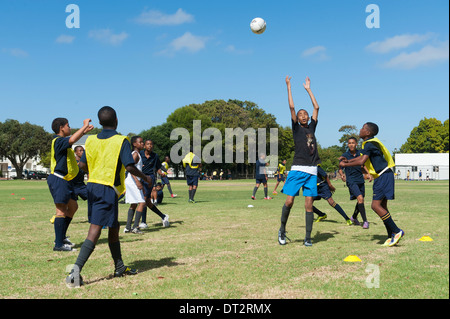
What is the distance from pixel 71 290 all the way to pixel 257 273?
2141 millimetres

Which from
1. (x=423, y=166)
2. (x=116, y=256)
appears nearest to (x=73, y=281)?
(x=116, y=256)

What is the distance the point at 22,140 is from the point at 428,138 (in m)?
82.9

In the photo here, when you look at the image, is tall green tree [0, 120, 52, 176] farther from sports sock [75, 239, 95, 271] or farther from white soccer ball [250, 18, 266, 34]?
sports sock [75, 239, 95, 271]

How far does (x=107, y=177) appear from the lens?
479 cm

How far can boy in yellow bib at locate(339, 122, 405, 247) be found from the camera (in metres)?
6.80

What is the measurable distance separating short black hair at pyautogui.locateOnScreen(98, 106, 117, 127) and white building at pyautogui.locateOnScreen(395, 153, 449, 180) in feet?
231

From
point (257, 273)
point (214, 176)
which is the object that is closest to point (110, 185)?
point (257, 273)

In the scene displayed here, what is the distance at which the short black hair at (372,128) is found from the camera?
7090 mm

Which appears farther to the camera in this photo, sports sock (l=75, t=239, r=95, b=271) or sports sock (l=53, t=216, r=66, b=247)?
sports sock (l=53, t=216, r=66, b=247)

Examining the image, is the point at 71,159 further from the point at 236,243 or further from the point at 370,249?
the point at 370,249

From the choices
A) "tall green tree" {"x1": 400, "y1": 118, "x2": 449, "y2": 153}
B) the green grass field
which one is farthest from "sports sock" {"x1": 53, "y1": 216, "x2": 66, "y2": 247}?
"tall green tree" {"x1": 400, "y1": 118, "x2": 449, "y2": 153}

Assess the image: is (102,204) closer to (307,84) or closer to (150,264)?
(150,264)

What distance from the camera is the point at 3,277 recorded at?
16.0 ft
